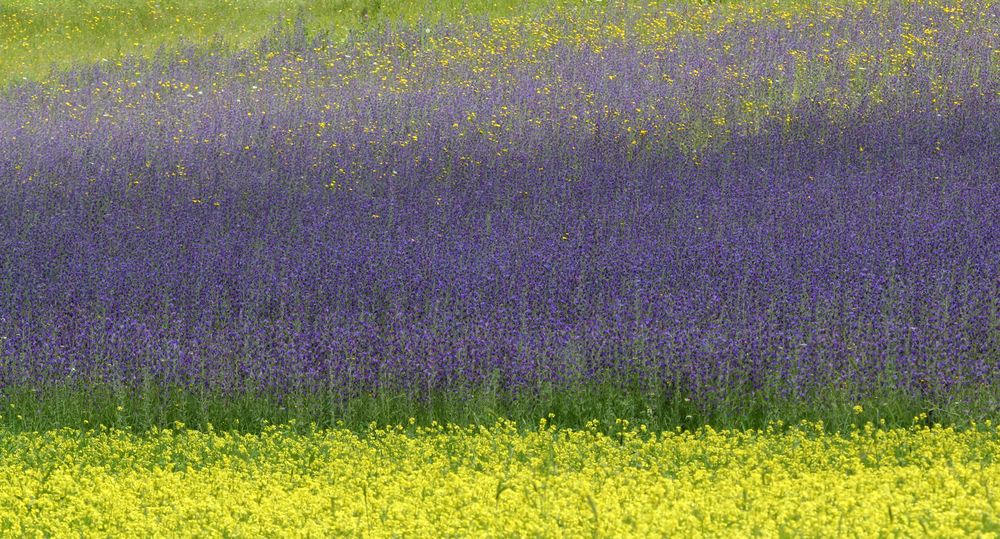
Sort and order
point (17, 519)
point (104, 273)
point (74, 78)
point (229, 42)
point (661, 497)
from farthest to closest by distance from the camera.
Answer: point (229, 42) → point (74, 78) → point (104, 273) → point (17, 519) → point (661, 497)

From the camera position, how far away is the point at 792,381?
19.5ft

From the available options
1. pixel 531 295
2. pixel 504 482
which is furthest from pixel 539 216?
pixel 504 482

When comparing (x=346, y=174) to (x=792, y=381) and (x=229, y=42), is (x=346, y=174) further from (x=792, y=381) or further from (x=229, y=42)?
(x=229, y=42)

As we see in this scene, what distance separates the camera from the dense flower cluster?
640 cm

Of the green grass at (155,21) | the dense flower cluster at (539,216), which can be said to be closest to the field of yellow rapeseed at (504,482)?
the dense flower cluster at (539,216)

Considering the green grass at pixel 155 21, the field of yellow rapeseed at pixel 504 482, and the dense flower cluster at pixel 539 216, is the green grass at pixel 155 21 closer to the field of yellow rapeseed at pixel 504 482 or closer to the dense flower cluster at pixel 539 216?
the dense flower cluster at pixel 539 216

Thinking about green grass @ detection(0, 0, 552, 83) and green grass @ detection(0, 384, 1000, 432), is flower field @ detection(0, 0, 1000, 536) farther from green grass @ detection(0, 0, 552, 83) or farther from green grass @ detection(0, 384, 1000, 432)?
green grass @ detection(0, 0, 552, 83)

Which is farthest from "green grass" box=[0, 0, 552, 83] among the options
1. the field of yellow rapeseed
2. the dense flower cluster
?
the field of yellow rapeseed

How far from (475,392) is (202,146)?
16.2ft

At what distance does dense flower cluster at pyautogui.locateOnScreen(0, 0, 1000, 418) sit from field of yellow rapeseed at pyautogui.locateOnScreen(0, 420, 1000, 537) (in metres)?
0.45

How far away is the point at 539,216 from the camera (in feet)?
27.6

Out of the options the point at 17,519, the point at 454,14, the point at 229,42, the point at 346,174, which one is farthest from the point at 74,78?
the point at 17,519

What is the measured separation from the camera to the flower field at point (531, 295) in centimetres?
494

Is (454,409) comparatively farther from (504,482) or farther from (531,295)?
(504,482)
